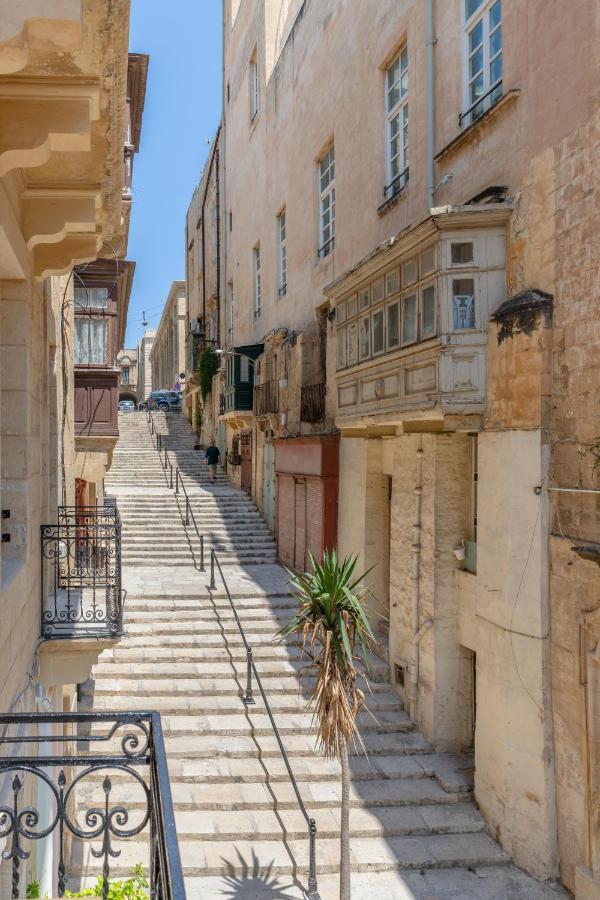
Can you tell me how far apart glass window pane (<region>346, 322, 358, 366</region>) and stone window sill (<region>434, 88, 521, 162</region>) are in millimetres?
3026

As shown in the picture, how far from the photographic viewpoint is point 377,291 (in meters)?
12.0

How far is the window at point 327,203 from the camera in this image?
17188mm

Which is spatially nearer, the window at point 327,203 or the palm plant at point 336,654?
the palm plant at point 336,654

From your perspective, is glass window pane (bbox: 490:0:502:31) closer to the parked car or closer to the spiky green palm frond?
the spiky green palm frond

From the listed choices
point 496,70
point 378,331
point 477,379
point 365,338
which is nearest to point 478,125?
point 496,70

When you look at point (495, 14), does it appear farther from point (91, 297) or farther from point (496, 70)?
point (91, 297)

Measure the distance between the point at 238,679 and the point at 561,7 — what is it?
1037 centimetres

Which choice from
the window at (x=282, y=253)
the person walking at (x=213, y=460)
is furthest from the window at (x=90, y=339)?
the person walking at (x=213, y=460)

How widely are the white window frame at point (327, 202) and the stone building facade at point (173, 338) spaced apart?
28.6 metres

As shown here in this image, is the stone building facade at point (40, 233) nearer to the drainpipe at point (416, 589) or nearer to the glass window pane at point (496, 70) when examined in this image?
the drainpipe at point (416, 589)

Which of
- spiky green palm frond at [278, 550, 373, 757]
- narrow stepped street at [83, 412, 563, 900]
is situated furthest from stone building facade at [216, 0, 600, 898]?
spiky green palm frond at [278, 550, 373, 757]

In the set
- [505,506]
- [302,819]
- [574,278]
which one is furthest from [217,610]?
[574,278]

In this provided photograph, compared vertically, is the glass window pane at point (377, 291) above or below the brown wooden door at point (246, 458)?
above

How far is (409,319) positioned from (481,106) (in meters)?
3.03
